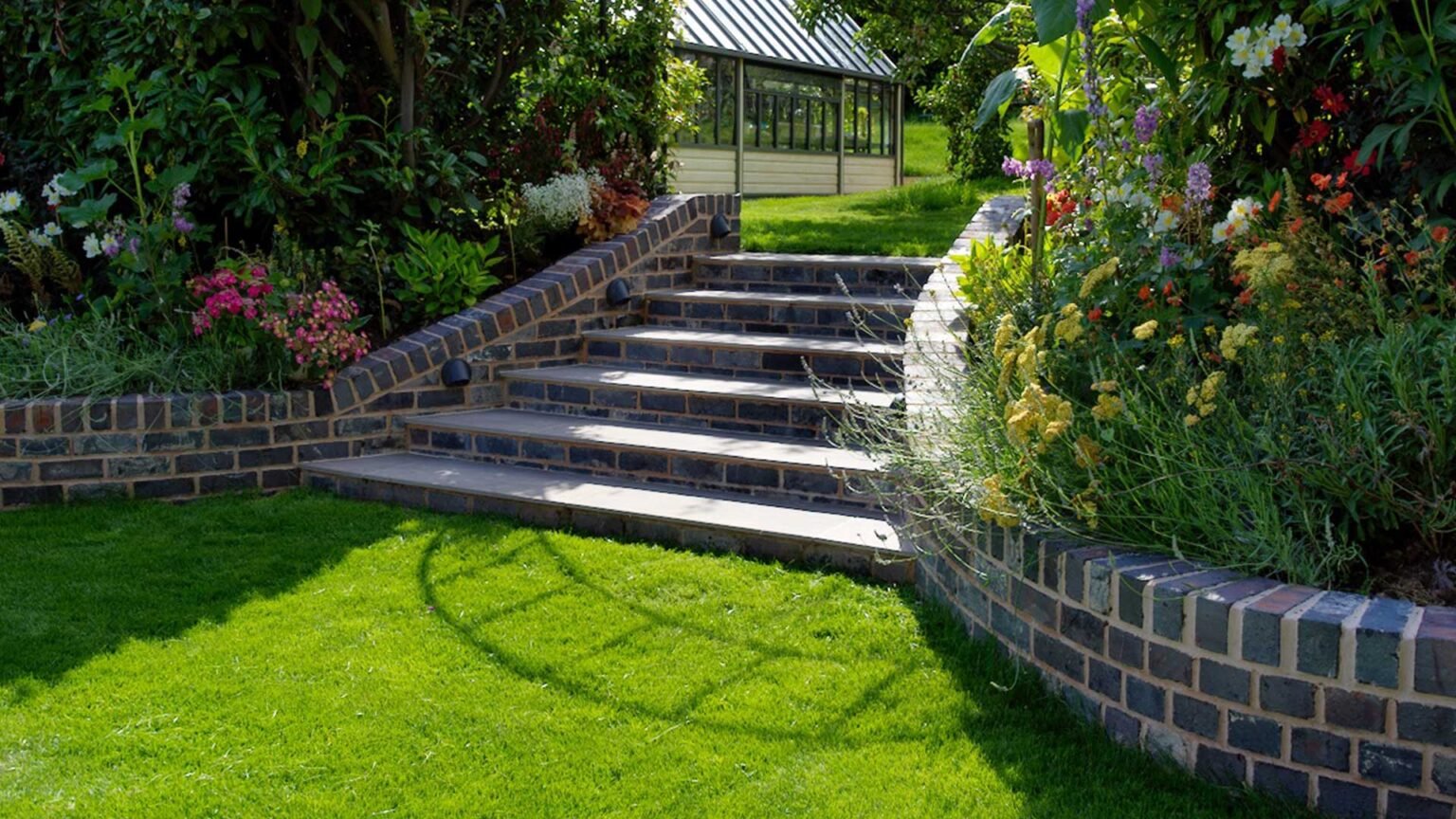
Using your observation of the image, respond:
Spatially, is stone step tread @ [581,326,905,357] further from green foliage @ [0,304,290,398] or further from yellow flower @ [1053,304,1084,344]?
yellow flower @ [1053,304,1084,344]

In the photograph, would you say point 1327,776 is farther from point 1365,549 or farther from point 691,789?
point 691,789

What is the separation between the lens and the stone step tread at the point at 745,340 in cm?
592

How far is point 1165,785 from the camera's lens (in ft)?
9.21

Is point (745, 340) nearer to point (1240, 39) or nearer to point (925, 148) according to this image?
point (1240, 39)

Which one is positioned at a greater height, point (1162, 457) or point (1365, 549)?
point (1162, 457)

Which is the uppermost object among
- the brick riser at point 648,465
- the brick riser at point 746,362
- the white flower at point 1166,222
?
the white flower at point 1166,222

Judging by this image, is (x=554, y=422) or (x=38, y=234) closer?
(x=554, y=422)

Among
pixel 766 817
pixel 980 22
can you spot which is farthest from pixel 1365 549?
pixel 980 22

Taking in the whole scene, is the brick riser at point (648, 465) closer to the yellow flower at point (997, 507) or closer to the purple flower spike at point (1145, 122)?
the yellow flower at point (997, 507)

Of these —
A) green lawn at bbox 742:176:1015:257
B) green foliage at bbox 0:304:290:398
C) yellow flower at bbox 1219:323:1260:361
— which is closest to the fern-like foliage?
green foliage at bbox 0:304:290:398

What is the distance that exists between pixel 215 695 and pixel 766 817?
155 centimetres

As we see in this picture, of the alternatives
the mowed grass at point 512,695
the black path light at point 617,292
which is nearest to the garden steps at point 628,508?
the mowed grass at point 512,695

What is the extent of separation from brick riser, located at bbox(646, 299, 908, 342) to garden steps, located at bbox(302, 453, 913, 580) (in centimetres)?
170

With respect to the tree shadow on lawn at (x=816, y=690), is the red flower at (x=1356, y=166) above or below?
above
